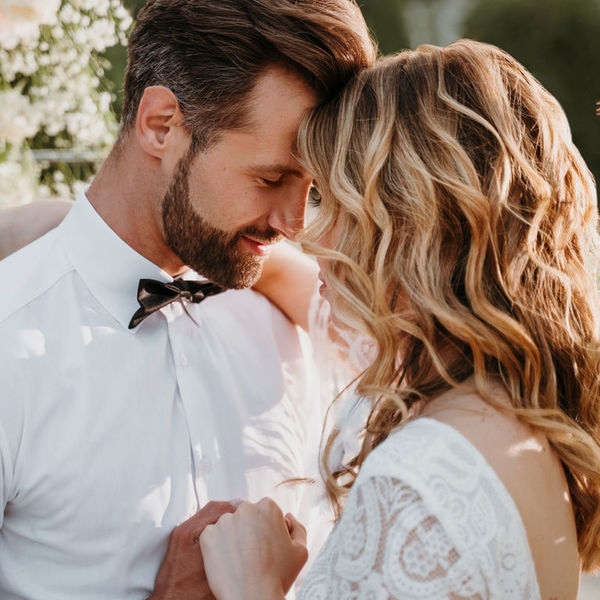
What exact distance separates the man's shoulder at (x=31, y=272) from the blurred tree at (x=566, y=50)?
7.26 ft

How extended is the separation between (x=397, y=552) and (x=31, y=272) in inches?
36.7

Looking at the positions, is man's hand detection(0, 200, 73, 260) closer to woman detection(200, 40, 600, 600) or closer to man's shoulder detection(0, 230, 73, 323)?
man's shoulder detection(0, 230, 73, 323)

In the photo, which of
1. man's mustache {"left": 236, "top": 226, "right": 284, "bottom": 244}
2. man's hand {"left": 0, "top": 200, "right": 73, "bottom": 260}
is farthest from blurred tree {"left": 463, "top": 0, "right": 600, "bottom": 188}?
man's hand {"left": 0, "top": 200, "right": 73, "bottom": 260}

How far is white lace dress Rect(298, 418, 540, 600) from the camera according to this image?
1.16m

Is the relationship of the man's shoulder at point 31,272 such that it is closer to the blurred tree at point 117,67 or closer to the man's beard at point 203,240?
the man's beard at point 203,240

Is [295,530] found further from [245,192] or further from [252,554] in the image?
[245,192]

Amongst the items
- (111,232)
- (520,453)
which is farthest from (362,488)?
(111,232)

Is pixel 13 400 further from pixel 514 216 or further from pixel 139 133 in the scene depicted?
pixel 514 216

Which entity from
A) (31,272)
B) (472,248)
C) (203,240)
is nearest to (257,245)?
(203,240)

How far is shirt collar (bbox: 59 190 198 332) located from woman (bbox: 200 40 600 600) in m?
0.40

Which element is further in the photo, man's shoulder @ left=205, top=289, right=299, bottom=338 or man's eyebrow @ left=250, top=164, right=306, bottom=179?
man's shoulder @ left=205, top=289, right=299, bottom=338

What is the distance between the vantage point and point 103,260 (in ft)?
5.47

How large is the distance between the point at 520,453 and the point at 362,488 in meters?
0.25

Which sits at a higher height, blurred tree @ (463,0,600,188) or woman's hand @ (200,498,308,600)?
blurred tree @ (463,0,600,188)
